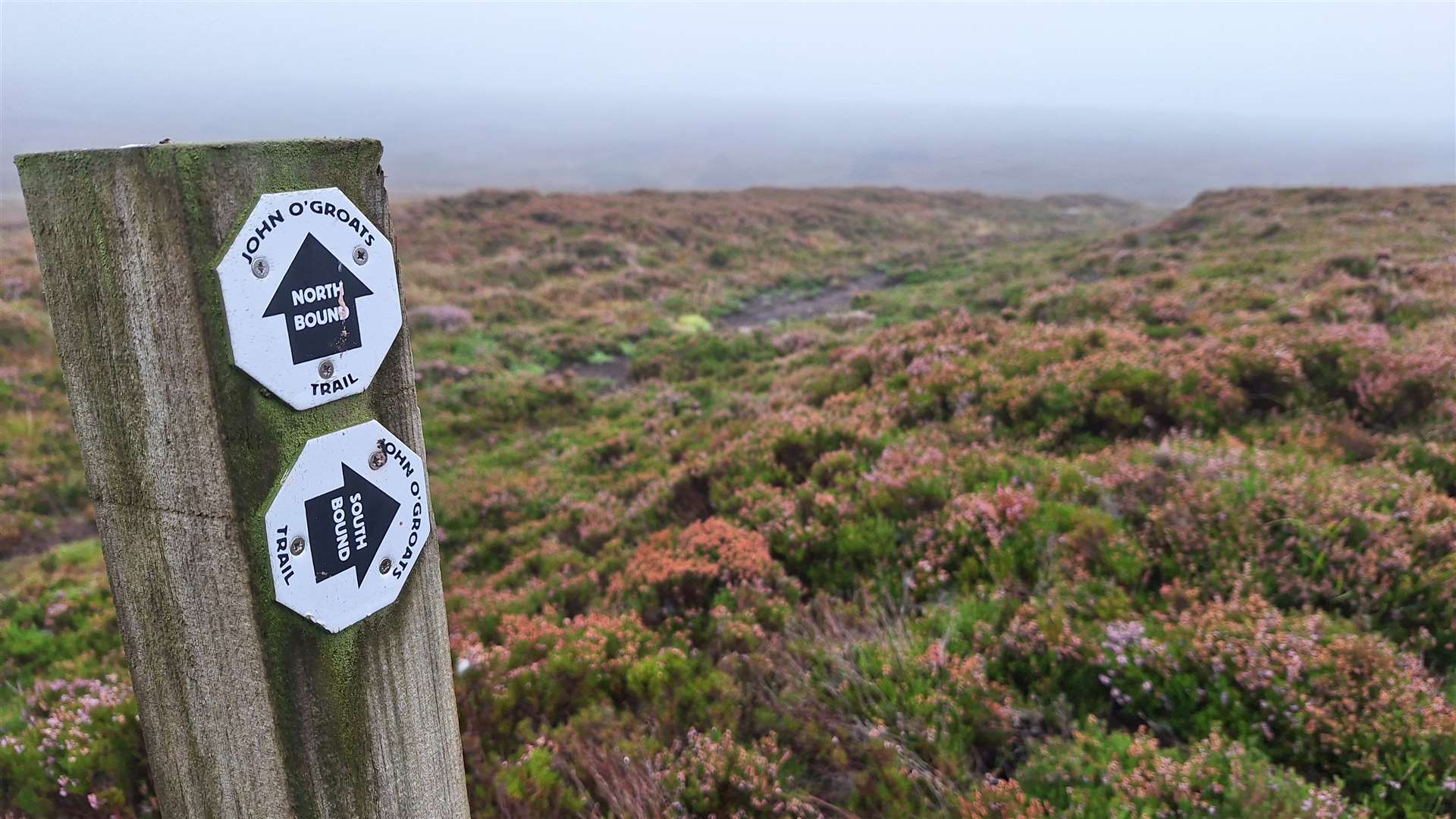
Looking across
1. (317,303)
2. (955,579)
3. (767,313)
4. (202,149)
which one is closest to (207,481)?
(317,303)

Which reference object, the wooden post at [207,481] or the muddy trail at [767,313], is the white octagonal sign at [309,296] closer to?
the wooden post at [207,481]

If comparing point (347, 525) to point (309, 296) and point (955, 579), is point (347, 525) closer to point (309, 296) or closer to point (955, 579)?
point (309, 296)

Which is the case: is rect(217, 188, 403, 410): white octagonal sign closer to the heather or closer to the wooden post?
the wooden post

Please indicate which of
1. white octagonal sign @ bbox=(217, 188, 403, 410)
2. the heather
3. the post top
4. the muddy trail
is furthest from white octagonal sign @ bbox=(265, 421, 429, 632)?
the muddy trail

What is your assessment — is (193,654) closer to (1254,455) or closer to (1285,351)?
(1254,455)

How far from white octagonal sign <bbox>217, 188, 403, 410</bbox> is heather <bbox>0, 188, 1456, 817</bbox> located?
2458 millimetres

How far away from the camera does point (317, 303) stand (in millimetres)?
1506

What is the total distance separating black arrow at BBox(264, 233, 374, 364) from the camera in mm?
1459

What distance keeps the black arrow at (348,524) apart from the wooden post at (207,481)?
10cm

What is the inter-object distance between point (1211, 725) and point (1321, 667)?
0.60 m

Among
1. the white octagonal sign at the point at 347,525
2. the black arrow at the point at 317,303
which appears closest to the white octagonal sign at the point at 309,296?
the black arrow at the point at 317,303

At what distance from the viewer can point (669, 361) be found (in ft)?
47.2

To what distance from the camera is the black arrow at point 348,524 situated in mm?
1569

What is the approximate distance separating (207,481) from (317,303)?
0.42 meters
